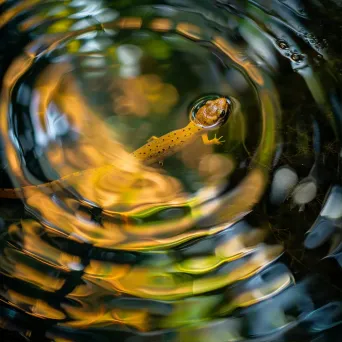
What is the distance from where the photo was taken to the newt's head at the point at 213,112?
1.26 meters

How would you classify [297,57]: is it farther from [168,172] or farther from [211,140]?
[168,172]

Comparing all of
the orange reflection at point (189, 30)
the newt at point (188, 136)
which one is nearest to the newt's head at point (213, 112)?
the newt at point (188, 136)

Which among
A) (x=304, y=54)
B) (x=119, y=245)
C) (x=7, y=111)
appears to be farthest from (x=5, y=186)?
(x=304, y=54)

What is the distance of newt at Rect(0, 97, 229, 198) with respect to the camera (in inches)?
49.0

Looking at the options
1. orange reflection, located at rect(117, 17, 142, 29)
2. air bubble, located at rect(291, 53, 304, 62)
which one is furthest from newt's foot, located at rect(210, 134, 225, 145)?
orange reflection, located at rect(117, 17, 142, 29)

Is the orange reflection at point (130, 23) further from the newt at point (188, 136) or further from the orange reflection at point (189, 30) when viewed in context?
the newt at point (188, 136)

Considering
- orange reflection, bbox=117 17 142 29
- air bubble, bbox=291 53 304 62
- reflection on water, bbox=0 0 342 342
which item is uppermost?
orange reflection, bbox=117 17 142 29

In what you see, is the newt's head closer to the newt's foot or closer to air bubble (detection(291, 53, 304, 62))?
the newt's foot

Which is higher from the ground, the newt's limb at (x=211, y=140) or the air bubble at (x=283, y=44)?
the air bubble at (x=283, y=44)

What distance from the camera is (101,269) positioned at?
1.08 m

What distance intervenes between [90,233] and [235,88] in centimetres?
50

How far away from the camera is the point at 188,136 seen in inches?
50.3

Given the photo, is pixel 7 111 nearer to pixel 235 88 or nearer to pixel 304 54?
pixel 235 88

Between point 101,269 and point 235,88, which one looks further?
point 235,88
